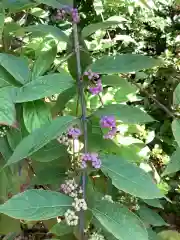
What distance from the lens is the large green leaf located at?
1.93 ft

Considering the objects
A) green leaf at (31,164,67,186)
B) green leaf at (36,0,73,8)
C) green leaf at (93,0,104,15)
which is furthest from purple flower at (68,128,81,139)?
green leaf at (93,0,104,15)

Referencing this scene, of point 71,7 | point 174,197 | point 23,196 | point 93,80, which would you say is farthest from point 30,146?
point 174,197

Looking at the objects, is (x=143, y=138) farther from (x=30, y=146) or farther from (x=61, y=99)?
(x=30, y=146)

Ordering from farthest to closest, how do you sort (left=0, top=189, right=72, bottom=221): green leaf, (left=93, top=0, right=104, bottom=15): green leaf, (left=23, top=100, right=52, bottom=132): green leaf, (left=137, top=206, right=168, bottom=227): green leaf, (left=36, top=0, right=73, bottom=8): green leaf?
(left=93, top=0, right=104, bottom=15): green leaf, (left=137, top=206, right=168, bottom=227): green leaf, (left=36, top=0, right=73, bottom=8): green leaf, (left=23, top=100, right=52, bottom=132): green leaf, (left=0, top=189, right=72, bottom=221): green leaf

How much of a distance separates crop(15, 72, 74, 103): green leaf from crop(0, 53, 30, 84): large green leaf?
24mm

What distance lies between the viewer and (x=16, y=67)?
60cm

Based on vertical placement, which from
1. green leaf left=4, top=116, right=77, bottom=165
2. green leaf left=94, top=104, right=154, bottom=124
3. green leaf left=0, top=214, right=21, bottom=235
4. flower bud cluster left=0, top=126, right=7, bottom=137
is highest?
green leaf left=4, top=116, right=77, bottom=165

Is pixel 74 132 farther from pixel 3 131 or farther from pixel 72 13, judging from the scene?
pixel 72 13

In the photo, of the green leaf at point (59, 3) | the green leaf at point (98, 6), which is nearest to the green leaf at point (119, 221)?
the green leaf at point (59, 3)

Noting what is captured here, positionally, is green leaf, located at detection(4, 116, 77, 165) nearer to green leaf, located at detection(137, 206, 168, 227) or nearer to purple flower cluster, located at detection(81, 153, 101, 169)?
purple flower cluster, located at detection(81, 153, 101, 169)

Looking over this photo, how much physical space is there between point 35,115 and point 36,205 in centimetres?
13

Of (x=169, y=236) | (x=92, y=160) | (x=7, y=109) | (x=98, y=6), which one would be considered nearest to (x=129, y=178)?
(x=92, y=160)

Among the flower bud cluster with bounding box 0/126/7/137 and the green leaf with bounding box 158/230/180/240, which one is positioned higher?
the flower bud cluster with bounding box 0/126/7/137

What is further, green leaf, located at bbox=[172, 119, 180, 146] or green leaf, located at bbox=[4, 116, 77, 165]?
green leaf, located at bbox=[172, 119, 180, 146]
